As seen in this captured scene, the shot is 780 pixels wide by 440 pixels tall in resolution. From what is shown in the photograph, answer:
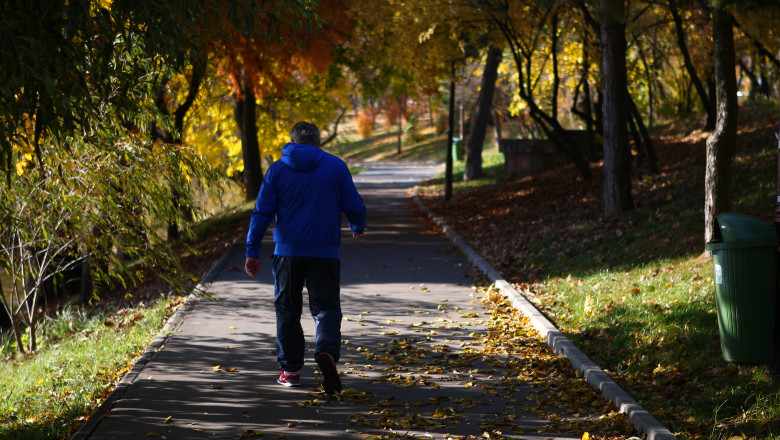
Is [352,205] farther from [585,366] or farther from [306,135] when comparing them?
[585,366]

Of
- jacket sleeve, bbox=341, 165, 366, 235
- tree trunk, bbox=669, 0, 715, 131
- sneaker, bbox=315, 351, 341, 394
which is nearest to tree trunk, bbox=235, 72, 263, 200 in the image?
tree trunk, bbox=669, 0, 715, 131

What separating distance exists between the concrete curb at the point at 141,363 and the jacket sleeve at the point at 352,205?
2.18 metres

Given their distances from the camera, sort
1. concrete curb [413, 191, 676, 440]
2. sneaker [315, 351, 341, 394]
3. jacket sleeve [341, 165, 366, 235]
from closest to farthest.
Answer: concrete curb [413, 191, 676, 440]
sneaker [315, 351, 341, 394]
jacket sleeve [341, 165, 366, 235]

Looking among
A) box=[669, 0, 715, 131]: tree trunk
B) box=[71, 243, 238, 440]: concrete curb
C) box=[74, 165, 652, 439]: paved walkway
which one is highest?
box=[669, 0, 715, 131]: tree trunk

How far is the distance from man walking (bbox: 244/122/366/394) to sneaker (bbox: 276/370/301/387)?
0.31 feet

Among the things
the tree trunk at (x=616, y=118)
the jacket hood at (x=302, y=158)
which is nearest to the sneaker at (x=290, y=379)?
the jacket hood at (x=302, y=158)

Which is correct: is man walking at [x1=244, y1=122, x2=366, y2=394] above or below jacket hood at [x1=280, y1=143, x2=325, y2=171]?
below

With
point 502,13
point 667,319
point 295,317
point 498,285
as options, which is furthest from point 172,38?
point 502,13

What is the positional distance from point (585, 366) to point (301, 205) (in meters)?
2.63

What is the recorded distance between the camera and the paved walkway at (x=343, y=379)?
5.67 meters

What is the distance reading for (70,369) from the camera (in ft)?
27.9

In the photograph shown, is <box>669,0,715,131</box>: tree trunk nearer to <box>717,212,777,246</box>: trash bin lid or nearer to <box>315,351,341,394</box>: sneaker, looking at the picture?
<box>717,212,777,246</box>: trash bin lid

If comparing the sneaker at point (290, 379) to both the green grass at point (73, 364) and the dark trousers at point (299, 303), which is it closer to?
the dark trousers at point (299, 303)

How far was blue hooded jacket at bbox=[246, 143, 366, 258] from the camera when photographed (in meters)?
6.44
